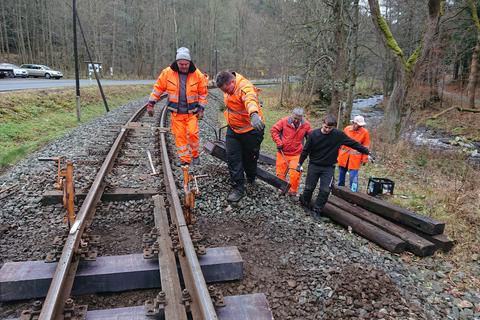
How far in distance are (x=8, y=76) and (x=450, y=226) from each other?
35434mm

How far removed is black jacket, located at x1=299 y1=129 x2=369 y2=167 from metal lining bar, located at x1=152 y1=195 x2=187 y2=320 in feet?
8.51

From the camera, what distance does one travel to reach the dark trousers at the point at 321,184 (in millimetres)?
5480

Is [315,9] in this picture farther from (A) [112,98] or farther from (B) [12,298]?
(B) [12,298]

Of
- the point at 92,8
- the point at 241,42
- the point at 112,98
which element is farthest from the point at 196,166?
the point at 241,42

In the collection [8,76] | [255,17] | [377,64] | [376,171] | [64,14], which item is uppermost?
[255,17]

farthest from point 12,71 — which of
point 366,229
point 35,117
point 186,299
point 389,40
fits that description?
point 186,299

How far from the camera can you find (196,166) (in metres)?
6.89

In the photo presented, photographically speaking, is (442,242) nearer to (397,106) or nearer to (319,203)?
(319,203)

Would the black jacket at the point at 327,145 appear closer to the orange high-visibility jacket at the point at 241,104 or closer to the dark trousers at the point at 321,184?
the dark trousers at the point at 321,184

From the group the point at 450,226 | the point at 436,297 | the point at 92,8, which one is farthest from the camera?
the point at 92,8

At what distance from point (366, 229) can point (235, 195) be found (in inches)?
73.4

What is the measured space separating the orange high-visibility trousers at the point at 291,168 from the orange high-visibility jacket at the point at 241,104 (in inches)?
53.4

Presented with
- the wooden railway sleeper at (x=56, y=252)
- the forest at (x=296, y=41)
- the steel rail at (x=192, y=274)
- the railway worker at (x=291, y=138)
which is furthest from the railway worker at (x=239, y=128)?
the forest at (x=296, y=41)

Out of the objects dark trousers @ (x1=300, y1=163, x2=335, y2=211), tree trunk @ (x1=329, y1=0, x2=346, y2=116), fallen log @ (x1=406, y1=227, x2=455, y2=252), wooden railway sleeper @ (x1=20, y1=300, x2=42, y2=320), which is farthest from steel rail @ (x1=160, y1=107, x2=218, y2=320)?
tree trunk @ (x1=329, y1=0, x2=346, y2=116)
